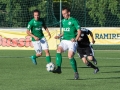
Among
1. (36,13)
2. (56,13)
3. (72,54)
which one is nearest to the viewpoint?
(72,54)

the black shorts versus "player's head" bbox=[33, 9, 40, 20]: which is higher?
"player's head" bbox=[33, 9, 40, 20]

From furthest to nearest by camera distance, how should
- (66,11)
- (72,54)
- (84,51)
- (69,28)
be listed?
(84,51)
(69,28)
(72,54)
(66,11)

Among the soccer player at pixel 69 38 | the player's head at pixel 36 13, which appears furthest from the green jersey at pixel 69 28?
the player's head at pixel 36 13

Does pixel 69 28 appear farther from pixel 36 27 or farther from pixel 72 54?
pixel 36 27

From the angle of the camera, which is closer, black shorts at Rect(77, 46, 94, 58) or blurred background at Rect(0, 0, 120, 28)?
black shorts at Rect(77, 46, 94, 58)

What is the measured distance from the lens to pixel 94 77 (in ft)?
47.0

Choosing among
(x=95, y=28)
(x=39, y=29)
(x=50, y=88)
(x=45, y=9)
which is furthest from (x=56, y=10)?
(x=50, y=88)

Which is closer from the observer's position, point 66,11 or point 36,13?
point 66,11

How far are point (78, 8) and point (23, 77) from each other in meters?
21.3

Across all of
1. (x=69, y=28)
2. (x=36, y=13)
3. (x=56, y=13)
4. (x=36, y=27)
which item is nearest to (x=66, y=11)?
(x=69, y=28)

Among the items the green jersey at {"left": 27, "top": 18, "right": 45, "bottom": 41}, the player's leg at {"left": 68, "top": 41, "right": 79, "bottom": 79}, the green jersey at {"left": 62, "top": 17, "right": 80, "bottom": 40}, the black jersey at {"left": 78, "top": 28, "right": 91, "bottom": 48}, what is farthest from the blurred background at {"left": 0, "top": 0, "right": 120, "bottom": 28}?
the player's leg at {"left": 68, "top": 41, "right": 79, "bottom": 79}

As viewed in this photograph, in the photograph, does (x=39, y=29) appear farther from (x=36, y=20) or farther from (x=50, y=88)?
(x=50, y=88)

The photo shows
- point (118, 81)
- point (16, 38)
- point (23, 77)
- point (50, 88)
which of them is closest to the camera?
point (50, 88)

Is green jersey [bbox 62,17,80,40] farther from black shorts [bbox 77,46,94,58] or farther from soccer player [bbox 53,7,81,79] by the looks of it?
black shorts [bbox 77,46,94,58]
